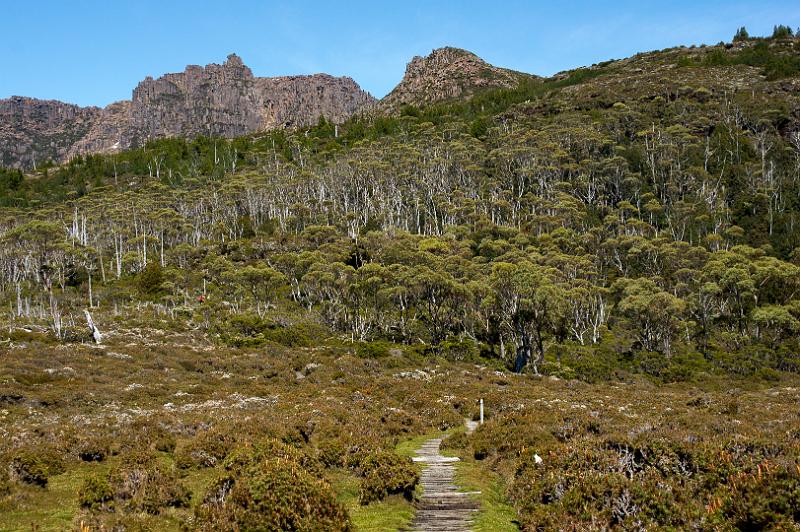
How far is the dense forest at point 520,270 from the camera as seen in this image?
13.6 metres

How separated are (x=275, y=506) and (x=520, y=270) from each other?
40752 mm

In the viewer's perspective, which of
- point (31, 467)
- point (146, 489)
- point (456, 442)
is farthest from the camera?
point (456, 442)

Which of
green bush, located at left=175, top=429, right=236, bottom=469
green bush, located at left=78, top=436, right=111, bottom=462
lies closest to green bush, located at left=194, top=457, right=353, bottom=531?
green bush, located at left=175, top=429, right=236, bottom=469

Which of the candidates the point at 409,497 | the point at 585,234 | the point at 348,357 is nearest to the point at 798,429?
the point at 409,497

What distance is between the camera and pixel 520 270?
4847 centimetres

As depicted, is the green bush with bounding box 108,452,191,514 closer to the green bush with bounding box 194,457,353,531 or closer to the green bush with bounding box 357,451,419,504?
the green bush with bounding box 194,457,353,531

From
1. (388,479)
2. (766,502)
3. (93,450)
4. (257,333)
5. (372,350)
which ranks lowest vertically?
(372,350)

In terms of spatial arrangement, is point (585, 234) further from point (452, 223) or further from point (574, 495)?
point (574, 495)

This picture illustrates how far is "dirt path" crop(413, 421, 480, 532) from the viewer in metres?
12.0

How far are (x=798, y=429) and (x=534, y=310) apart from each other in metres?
29.4

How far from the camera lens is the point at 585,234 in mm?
70188

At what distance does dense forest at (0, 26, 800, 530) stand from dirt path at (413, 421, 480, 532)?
3.71 ft

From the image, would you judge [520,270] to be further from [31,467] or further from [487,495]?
[31,467]

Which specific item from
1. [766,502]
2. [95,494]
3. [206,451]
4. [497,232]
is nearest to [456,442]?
[206,451]
